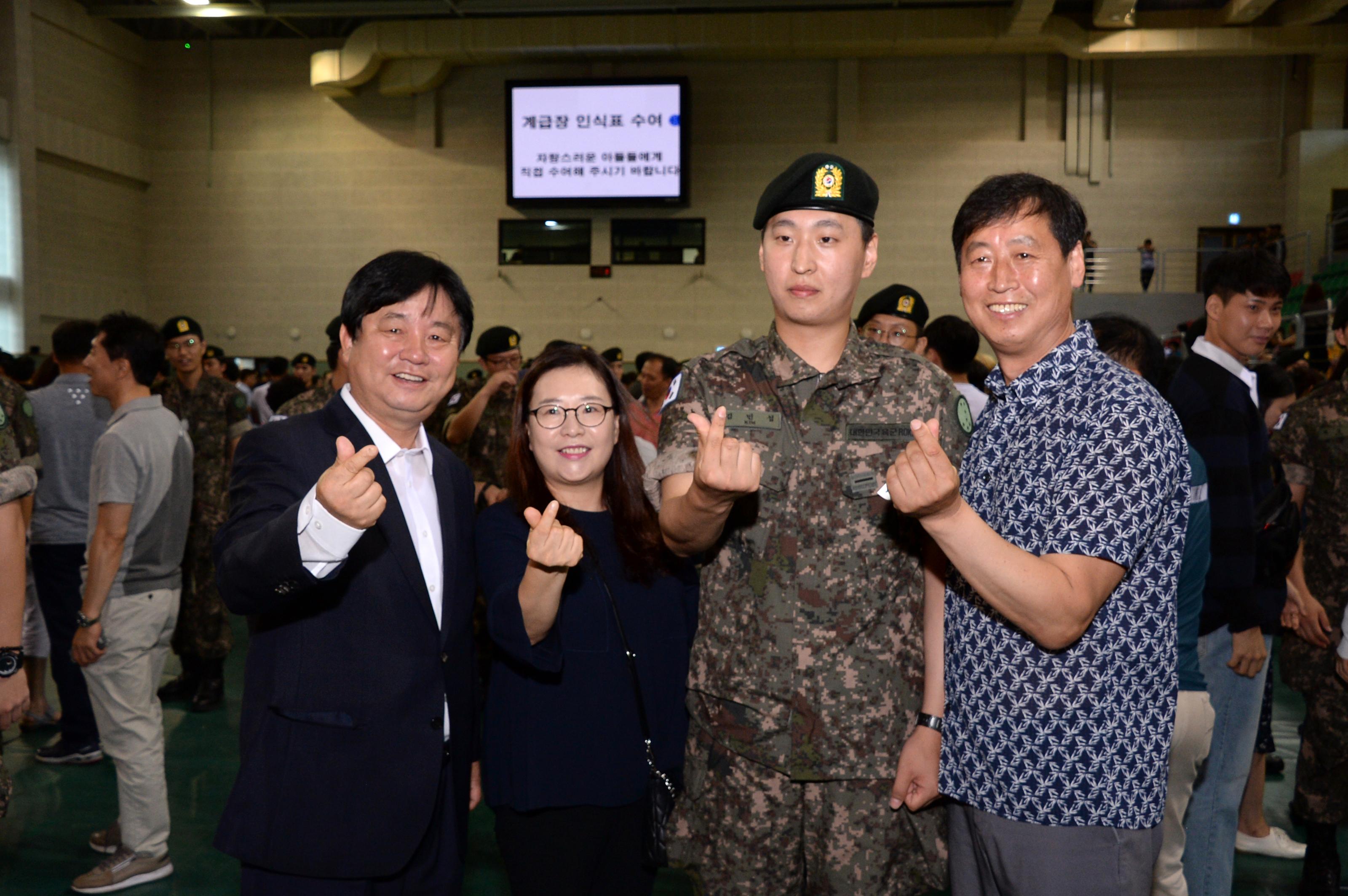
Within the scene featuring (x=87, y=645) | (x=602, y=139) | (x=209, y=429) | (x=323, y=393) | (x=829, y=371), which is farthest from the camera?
(x=602, y=139)

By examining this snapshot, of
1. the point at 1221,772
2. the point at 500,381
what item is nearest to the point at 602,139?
the point at 500,381

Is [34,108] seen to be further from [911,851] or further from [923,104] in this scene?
[911,851]

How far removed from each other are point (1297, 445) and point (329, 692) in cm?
322

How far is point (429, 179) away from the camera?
50.8 feet

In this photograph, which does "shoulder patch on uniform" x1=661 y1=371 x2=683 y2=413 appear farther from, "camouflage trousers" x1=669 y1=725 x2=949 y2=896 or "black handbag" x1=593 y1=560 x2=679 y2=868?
"camouflage trousers" x1=669 y1=725 x2=949 y2=896

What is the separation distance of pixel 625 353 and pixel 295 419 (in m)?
13.9

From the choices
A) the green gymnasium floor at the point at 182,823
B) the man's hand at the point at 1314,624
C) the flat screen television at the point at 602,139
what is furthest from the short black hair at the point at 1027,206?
the flat screen television at the point at 602,139

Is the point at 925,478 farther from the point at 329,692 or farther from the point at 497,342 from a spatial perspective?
the point at 497,342

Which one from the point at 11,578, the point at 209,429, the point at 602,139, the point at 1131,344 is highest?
the point at 602,139

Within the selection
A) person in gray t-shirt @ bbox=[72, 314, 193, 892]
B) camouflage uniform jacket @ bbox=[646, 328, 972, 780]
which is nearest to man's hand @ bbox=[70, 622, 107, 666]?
person in gray t-shirt @ bbox=[72, 314, 193, 892]

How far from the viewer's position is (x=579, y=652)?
194cm

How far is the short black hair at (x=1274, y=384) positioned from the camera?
16.6ft

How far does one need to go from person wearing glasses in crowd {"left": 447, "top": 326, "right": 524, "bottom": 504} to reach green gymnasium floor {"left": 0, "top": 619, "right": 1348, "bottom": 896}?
1856 millimetres

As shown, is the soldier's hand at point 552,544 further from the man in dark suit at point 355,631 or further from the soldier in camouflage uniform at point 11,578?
the soldier in camouflage uniform at point 11,578
